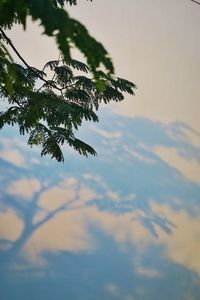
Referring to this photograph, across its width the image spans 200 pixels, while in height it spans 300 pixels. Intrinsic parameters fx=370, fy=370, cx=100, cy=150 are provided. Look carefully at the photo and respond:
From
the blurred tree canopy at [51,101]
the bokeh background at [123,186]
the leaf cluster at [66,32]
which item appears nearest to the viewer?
the leaf cluster at [66,32]

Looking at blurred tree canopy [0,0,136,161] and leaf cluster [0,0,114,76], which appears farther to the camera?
blurred tree canopy [0,0,136,161]

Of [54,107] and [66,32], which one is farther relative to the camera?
[54,107]

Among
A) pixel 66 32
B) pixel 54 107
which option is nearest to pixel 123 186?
pixel 54 107

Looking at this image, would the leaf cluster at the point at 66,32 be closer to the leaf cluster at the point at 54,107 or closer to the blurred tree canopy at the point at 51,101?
the blurred tree canopy at the point at 51,101

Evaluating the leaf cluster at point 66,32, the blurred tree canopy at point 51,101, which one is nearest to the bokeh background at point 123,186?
the blurred tree canopy at point 51,101

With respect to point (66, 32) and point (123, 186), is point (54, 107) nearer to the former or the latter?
point (66, 32)

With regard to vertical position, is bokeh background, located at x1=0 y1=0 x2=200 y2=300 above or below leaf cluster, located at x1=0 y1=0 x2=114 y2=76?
above

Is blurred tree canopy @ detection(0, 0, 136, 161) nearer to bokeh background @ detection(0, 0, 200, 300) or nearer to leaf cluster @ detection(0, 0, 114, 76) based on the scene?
leaf cluster @ detection(0, 0, 114, 76)

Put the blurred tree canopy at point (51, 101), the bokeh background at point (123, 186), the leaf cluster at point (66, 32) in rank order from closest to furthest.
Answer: the leaf cluster at point (66, 32), the blurred tree canopy at point (51, 101), the bokeh background at point (123, 186)

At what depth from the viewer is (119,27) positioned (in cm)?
355

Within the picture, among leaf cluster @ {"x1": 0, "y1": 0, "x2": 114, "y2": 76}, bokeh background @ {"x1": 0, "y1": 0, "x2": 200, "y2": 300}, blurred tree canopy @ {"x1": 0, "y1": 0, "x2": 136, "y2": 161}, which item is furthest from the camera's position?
bokeh background @ {"x1": 0, "y1": 0, "x2": 200, "y2": 300}

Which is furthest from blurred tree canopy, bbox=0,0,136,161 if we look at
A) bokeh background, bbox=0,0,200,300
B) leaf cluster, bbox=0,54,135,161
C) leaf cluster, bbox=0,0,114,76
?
bokeh background, bbox=0,0,200,300

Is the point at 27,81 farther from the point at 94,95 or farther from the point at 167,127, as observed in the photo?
the point at 167,127

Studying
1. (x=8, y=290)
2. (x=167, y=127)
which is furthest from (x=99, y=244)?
(x=167, y=127)
